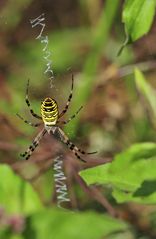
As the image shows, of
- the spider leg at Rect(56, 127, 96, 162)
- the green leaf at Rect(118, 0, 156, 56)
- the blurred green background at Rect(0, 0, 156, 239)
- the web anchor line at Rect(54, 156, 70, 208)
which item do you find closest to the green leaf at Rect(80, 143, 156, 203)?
the blurred green background at Rect(0, 0, 156, 239)

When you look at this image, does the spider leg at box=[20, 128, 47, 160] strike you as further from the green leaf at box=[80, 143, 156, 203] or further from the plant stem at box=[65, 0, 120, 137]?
the green leaf at box=[80, 143, 156, 203]

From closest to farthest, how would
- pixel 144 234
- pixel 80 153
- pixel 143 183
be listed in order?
pixel 143 183
pixel 80 153
pixel 144 234

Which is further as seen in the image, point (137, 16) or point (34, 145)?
Result: point (34, 145)

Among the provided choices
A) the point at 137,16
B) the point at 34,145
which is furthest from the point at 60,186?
the point at 137,16

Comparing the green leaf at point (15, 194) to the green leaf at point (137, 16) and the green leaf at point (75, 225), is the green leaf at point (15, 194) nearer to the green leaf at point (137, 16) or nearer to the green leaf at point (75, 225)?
the green leaf at point (75, 225)

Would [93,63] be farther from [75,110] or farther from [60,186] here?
[60,186]

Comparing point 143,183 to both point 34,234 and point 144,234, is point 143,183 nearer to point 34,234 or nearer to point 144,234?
point 34,234

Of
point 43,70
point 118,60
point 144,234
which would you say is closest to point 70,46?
point 43,70

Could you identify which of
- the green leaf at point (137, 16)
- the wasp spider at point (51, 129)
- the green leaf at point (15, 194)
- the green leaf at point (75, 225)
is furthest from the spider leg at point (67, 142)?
the green leaf at point (137, 16)
